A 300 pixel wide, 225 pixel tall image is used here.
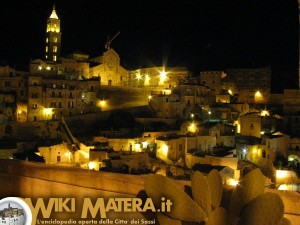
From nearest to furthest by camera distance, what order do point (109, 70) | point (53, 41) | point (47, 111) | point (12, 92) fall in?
point (12, 92) → point (47, 111) → point (109, 70) → point (53, 41)

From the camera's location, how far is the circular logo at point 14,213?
5.62 metres

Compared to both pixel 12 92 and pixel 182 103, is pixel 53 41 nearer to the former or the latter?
pixel 12 92

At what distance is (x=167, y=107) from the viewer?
3475 cm

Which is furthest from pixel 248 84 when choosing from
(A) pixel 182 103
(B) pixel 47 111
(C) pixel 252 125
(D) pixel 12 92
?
(D) pixel 12 92

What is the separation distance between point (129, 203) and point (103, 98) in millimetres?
A: 30646

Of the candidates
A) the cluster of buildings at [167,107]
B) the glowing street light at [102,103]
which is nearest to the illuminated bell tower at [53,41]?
the cluster of buildings at [167,107]

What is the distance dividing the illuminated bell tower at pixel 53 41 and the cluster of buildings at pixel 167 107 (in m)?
0.11

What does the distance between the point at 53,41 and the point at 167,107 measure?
16577 millimetres

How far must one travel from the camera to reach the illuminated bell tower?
141 ft

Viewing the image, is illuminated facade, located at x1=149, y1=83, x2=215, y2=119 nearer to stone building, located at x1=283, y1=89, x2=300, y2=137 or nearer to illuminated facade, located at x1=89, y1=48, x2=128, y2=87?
stone building, located at x1=283, y1=89, x2=300, y2=137

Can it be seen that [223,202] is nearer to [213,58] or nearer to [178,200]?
[178,200]

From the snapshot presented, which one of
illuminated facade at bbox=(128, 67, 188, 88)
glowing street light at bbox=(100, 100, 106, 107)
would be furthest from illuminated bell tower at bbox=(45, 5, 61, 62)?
glowing street light at bbox=(100, 100, 106, 107)

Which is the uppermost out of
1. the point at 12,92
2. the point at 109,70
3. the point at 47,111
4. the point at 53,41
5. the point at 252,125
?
the point at 53,41

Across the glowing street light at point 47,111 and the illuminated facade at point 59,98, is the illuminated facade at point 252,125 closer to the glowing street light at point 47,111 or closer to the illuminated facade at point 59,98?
the illuminated facade at point 59,98
